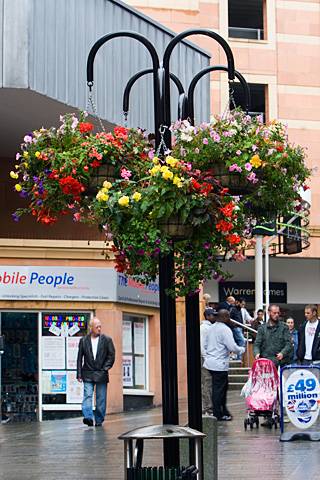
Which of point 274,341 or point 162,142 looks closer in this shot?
point 162,142

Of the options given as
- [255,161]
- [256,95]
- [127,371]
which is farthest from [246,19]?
[255,161]

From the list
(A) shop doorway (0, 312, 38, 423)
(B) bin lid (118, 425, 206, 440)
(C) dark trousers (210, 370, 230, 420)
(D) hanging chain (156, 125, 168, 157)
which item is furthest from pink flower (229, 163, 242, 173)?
(A) shop doorway (0, 312, 38, 423)

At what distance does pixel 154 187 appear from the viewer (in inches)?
340

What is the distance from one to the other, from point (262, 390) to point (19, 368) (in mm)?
6907

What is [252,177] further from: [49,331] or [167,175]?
[49,331]

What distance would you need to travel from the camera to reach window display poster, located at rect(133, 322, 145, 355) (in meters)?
24.5

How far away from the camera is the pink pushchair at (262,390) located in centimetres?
1697

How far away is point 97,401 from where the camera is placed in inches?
758

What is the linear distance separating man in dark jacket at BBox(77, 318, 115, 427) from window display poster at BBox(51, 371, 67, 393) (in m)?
3.09

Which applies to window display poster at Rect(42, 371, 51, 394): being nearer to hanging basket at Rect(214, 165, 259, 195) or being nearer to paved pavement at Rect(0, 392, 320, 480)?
paved pavement at Rect(0, 392, 320, 480)

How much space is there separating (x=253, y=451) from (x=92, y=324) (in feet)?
19.9

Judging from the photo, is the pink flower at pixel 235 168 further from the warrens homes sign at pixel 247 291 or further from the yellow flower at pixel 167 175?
the warrens homes sign at pixel 247 291

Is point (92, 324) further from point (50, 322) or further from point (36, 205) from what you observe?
point (36, 205)

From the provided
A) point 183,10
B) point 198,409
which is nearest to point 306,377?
point 198,409
